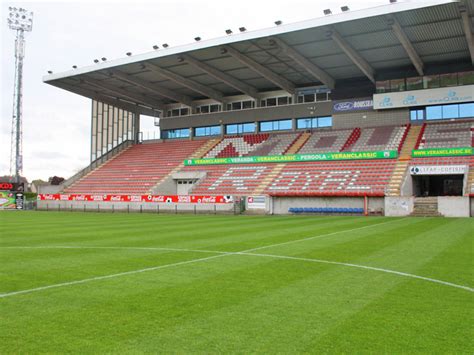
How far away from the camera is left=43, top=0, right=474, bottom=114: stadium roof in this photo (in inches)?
1236

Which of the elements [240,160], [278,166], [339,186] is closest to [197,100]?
[240,160]

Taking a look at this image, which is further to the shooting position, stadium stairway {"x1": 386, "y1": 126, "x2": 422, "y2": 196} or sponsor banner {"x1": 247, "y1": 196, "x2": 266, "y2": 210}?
sponsor banner {"x1": 247, "y1": 196, "x2": 266, "y2": 210}

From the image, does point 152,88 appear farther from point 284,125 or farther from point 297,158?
point 297,158

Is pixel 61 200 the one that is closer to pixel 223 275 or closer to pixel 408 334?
pixel 223 275

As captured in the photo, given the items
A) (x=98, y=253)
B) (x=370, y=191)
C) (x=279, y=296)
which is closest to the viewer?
(x=279, y=296)

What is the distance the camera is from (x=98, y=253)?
39.5ft

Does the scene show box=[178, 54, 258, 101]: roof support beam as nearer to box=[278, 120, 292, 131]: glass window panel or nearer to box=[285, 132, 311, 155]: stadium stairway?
box=[278, 120, 292, 131]: glass window panel

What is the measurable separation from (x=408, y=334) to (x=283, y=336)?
60.2 inches

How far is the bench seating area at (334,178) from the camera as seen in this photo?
33.9 m

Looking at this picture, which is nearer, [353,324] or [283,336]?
[283,336]

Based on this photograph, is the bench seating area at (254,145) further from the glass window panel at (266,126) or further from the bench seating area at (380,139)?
the bench seating area at (380,139)

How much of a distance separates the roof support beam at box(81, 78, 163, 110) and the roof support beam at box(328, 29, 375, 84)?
1063 inches

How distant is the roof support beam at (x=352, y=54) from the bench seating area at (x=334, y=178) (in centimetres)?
890

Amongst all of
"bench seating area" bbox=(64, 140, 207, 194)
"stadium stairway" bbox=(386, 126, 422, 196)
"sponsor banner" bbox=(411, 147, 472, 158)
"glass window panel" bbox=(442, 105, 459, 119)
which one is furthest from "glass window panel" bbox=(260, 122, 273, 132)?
"glass window panel" bbox=(442, 105, 459, 119)
